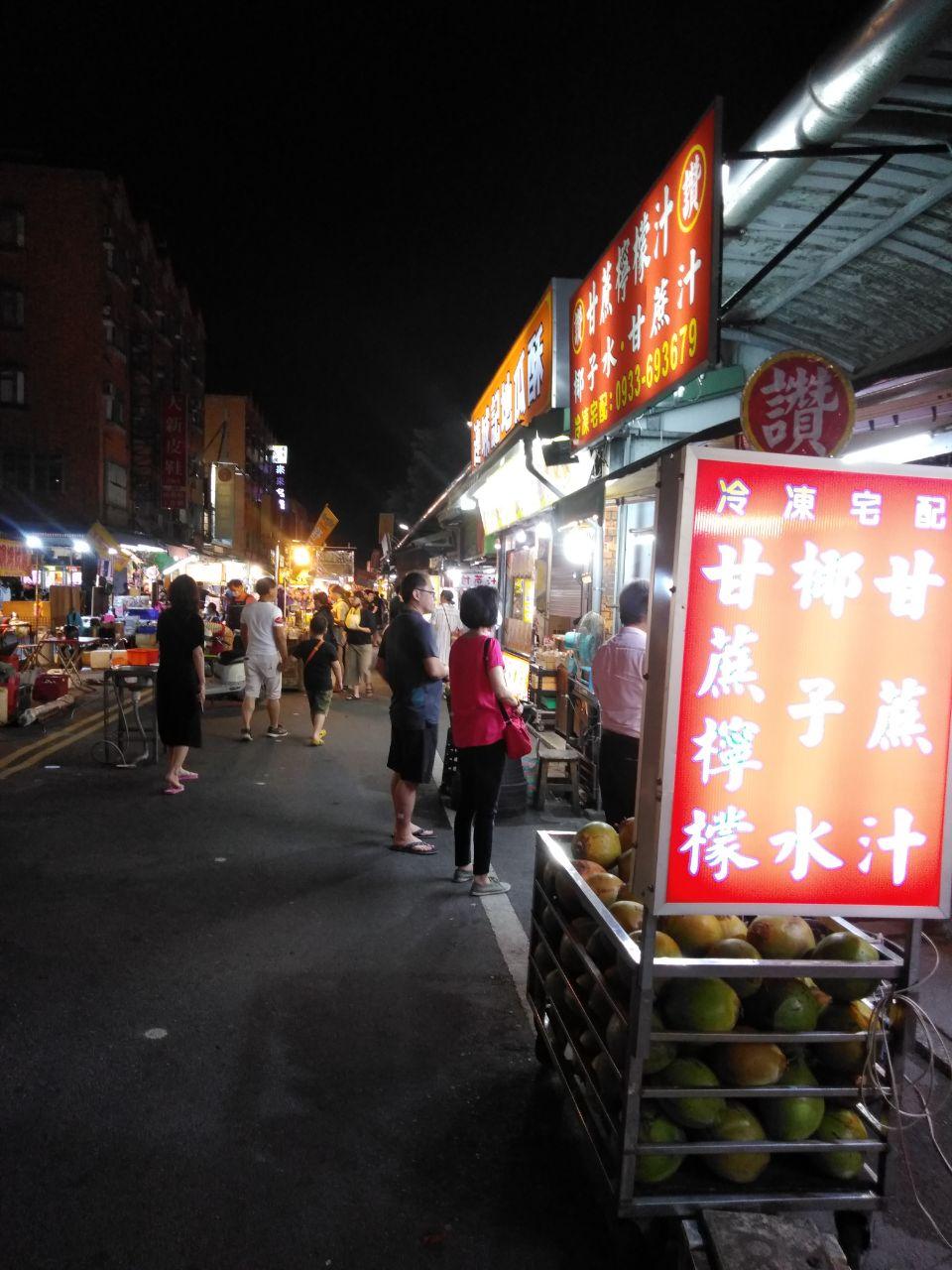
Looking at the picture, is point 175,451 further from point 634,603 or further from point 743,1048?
point 743,1048

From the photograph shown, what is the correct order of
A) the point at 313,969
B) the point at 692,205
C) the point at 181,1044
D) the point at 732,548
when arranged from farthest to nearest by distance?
the point at 692,205
the point at 313,969
the point at 181,1044
the point at 732,548

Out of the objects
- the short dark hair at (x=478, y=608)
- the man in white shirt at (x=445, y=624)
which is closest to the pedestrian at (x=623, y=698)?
the short dark hair at (x=478, y=608)

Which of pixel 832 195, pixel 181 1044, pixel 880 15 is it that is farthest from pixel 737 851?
pixel 832 195

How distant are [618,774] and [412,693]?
188cm

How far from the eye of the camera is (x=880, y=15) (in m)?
3.11

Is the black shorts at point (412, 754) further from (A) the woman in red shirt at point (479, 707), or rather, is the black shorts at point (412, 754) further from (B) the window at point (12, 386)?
(B) the window at point (12, 386)

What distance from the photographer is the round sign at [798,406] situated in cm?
376

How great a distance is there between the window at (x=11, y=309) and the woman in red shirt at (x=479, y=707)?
34.0 metres

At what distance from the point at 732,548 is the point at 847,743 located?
694mm

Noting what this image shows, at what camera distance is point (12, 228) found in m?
31.3

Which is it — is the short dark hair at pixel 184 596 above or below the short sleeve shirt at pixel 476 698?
above

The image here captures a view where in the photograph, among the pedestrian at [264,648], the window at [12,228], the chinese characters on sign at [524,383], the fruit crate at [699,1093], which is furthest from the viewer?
the window at [12,228]

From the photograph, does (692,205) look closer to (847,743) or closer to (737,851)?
(847,743)

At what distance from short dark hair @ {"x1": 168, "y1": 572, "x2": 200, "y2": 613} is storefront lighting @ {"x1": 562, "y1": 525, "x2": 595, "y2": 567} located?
442 centimetres
